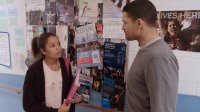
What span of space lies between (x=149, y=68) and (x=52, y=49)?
0.88 meters

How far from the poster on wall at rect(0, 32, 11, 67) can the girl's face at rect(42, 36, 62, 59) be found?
1.05 meters

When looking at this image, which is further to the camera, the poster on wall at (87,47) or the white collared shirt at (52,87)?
the poster on wall at (87,47)

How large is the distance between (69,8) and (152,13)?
102 centimetres

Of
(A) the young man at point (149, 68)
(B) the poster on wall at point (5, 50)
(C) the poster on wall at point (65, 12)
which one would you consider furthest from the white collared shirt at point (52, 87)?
(B) the poster on wall at point (5, 50)

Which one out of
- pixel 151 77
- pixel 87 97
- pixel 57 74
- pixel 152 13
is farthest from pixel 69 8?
pixel 151 77

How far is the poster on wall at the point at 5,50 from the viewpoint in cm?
259

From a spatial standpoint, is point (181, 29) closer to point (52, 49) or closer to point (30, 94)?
point (52, 49)

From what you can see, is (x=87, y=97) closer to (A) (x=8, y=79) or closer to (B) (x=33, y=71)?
(B) (x=33, y=71)

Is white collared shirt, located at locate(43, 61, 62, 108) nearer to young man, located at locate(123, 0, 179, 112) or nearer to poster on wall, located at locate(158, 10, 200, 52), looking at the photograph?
young man, located at locate(123, 0, 179, 112)

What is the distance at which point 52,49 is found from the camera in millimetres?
1702

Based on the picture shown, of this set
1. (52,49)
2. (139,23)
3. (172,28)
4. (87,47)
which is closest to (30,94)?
(52,49)

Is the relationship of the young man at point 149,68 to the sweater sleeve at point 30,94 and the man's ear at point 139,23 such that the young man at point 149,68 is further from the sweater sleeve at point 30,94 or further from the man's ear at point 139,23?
the sweater sleeve at point 30,94

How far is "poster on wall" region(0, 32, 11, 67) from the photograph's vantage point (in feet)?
8.49

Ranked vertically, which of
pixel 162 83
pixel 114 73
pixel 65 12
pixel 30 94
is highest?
pixel 65 12
